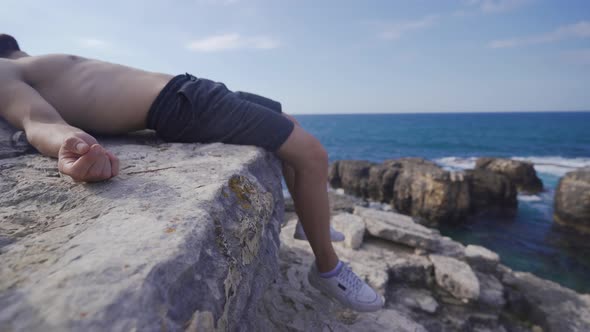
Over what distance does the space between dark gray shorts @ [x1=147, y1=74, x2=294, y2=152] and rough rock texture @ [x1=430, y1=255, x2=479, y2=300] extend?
2628mm

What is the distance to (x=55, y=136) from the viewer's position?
1.45 meters

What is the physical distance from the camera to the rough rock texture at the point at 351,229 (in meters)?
3.73

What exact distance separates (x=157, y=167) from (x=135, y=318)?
963mm

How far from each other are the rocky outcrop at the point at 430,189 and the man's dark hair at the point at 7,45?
892 cm

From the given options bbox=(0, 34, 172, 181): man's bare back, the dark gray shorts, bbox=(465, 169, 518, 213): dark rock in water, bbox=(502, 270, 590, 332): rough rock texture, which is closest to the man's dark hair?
bbox=(0, 34, 172, 181): man's bare back

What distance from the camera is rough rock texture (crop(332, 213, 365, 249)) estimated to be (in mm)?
3734

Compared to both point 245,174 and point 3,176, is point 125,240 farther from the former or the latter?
point 3,176

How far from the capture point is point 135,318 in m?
0.61

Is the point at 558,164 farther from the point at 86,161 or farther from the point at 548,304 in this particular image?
the point at 86,161

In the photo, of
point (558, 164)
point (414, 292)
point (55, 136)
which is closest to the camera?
point (55, 136)

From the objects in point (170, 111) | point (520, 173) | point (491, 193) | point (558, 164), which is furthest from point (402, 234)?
point (558, 164)

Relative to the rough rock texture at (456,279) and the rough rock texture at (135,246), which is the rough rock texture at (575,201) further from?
the rough rock texture at (135,246)

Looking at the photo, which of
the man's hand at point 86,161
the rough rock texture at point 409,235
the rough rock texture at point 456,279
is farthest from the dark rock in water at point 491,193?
the man's hand at point 86,161

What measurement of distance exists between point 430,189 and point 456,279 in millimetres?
5911
